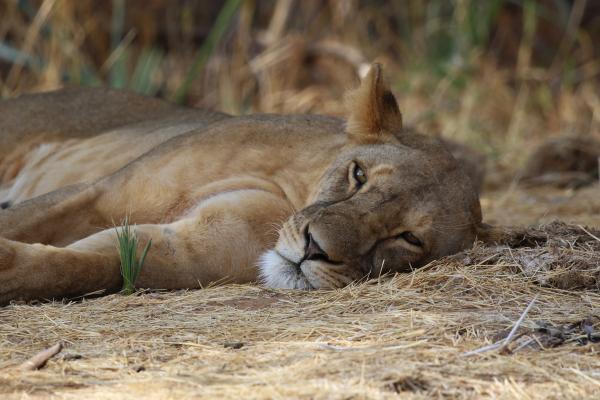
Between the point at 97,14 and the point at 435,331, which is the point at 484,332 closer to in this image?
the point at 435,331

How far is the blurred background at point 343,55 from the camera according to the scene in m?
8.66

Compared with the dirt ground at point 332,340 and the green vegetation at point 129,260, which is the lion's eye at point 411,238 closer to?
the dirt ground at point 332,340

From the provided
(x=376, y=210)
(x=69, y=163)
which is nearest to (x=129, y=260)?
(x=376, y=210)

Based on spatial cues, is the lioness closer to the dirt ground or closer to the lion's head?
the lion's head

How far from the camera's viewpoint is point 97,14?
9.42 m

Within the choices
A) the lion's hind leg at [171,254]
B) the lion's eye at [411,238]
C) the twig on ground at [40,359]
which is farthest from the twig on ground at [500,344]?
the lion's hind leg at [171,254]

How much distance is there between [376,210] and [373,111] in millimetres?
714

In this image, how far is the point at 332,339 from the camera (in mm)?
3033

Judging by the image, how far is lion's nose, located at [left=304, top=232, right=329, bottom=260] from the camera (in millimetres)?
3645

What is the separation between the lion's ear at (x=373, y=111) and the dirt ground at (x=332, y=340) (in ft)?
2.41

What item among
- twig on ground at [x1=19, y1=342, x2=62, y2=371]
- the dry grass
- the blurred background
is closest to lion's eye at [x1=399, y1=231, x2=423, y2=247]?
the dry grass

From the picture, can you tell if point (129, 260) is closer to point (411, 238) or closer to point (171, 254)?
point (171, 254)

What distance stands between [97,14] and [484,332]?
7.12 m

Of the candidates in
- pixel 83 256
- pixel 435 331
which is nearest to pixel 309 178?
pixel 83 256
